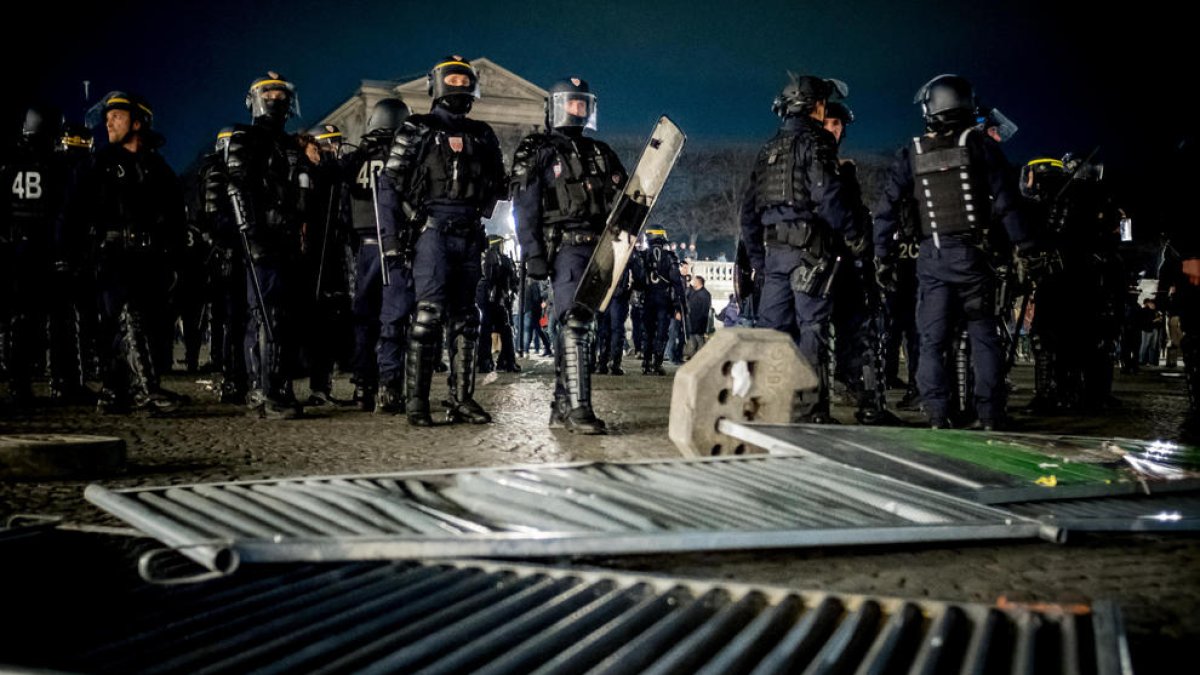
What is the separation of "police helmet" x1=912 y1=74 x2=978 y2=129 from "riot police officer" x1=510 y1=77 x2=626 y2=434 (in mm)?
2052

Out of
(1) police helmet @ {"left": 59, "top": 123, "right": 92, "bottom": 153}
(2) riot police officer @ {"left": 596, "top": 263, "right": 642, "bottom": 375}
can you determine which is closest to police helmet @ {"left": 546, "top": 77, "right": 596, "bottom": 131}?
(1) police helmet @ {"left": 59, "top": 123, "right": 92, "bottom": 153}

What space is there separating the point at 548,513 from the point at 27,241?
673cm

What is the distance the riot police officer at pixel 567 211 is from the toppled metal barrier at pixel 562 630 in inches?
140

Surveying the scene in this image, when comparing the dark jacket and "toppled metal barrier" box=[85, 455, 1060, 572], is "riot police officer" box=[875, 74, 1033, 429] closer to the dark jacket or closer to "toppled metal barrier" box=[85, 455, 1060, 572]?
"toppled metal barrier" box=[85, 455, 1060, 572]

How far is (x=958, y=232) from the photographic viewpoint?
5547mm

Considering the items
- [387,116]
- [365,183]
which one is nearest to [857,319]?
[365,183]

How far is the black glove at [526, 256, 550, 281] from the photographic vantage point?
5.77m

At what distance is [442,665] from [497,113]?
54.7m

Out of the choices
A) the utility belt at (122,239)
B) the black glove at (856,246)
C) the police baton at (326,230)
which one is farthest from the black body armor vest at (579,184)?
the utility belt at (122,239)

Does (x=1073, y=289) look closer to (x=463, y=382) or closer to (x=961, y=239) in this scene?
(x=961, y=239)

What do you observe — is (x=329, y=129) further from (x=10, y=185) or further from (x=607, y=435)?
(x=607, y=435)

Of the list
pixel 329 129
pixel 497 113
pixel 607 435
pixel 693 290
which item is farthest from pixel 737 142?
pixel 607 435

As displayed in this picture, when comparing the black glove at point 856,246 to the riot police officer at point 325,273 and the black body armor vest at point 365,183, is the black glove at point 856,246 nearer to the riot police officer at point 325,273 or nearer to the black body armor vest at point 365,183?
the black body armor vest at point 365,183

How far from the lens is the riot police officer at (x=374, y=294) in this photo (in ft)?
23.2
